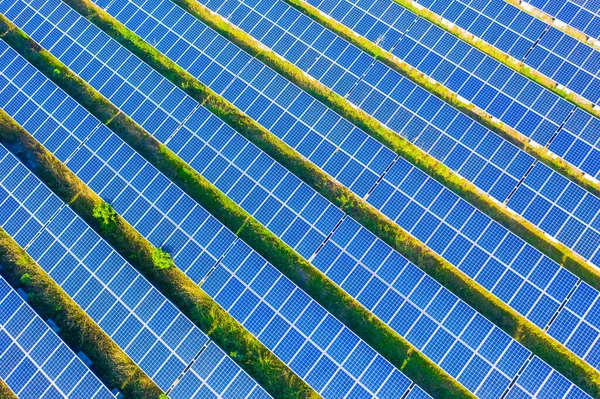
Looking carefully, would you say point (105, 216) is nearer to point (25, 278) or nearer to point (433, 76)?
point (25, 278)

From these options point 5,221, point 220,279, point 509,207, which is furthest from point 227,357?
point 509,207

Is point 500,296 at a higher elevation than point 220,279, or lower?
higher

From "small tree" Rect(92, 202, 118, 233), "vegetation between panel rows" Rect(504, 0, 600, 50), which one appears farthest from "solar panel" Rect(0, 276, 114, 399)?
"vegetation between panel rows" Rect(504, 0, 600, 50)

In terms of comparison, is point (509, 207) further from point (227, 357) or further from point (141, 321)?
point (141, 321)

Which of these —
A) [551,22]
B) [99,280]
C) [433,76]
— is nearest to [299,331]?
[99,280]

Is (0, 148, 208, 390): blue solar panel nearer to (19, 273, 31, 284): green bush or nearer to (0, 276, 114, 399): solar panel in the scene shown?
(19, 273, 31, 284): green bush

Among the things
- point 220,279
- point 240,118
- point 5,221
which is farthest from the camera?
point 240,118
